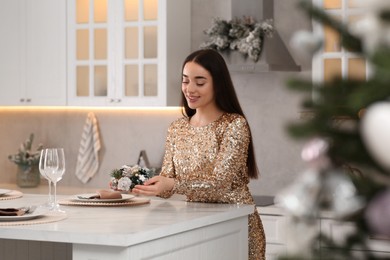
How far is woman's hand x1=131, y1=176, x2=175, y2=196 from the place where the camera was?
3031 mm

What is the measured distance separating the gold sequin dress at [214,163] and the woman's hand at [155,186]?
1.7 inches

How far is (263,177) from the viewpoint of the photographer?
4.99m

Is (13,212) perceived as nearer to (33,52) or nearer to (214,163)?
(214,163)

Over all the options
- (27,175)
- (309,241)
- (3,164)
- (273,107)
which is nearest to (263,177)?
(273,107)

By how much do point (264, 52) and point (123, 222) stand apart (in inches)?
88.5

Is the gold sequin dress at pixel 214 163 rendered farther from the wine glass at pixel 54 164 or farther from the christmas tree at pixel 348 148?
the christmas tree at pixel 348 148

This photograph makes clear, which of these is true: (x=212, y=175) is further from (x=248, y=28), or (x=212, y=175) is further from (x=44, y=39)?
(x=44, y=39)

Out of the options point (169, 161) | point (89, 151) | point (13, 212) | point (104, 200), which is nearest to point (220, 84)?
point (169, 161)

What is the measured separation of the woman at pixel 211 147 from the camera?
319 cm

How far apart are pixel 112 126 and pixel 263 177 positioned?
1.16m

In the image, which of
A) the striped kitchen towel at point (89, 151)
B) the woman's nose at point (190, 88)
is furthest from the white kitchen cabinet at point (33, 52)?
the woman's nose at point (190, 88)

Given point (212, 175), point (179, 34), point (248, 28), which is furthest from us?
point (179, 34)

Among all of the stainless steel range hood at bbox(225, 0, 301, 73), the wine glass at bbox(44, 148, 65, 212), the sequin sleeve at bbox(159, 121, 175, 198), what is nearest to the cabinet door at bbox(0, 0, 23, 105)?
the stainless steel range hood at bbox(225, 0, 301, 73)

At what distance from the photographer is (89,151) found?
5465 mm
